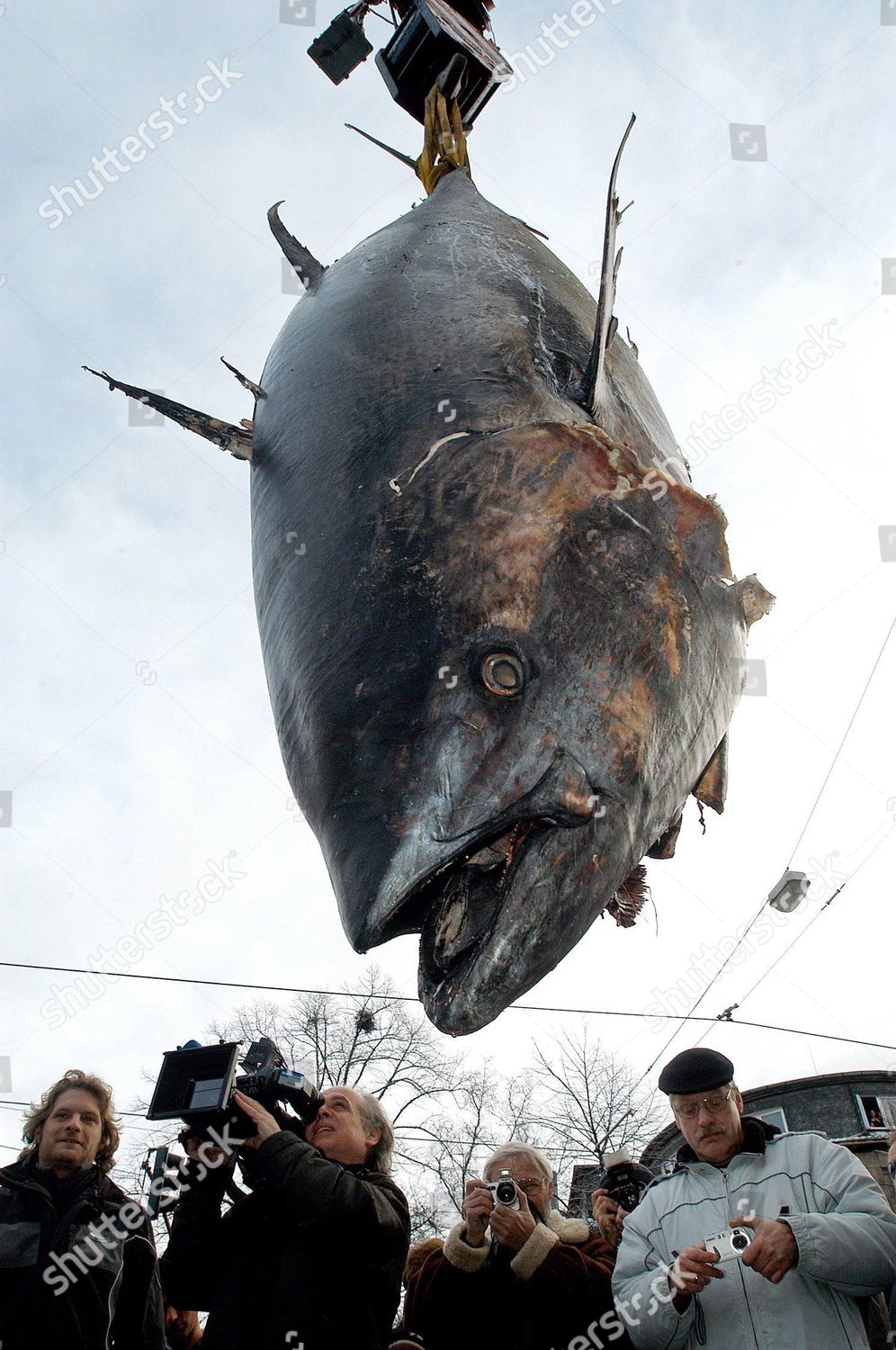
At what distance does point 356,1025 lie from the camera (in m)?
23.1

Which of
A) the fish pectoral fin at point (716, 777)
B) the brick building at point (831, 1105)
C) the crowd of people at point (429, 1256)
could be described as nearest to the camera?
the fish pectoral fin at point (716, 777)

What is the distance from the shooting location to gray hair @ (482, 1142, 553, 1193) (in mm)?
2935

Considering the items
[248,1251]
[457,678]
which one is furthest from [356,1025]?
[457,678]

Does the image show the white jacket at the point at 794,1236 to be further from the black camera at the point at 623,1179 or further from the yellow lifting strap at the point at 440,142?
the yellow lifting strap at the point at 440,142

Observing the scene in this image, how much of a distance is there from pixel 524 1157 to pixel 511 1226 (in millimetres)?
445

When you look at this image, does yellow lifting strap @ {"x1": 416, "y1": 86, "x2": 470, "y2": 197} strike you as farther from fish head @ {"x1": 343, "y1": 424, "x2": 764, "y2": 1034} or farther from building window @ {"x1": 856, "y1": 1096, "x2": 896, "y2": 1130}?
building window @ {"x1": 856, "y1": 1096, "x2": 896, "y2": 1130}

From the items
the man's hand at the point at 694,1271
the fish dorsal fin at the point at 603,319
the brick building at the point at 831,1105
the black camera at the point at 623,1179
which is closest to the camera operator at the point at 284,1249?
the man's hand at the point at 694,1271

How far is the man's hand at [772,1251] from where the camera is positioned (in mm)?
1920

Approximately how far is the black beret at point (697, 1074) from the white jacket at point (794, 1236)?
0.56 feet

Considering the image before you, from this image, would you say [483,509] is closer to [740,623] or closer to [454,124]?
[740,623]

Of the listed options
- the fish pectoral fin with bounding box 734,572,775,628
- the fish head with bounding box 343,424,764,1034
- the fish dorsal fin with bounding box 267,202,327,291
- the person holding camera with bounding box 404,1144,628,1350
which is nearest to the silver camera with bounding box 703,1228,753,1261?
the person holding camera with bounding box 404,1144,628,1350

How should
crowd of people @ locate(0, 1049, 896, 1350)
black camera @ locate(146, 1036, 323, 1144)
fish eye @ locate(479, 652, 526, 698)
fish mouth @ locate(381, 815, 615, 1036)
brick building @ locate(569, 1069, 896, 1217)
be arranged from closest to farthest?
fish mouth @ locate(381, 815, 615, 1036), fish eye @ locate(479, 652, 526, 698), crowd of people @ locate(0, 1049, 896, 1350), black camera @ locate(146, 1036, 323, 1144), brick building @ locate(569, 1069, 896, 1217)

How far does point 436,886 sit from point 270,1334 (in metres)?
1.45

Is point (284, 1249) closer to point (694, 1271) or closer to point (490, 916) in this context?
point (694, 1271)
